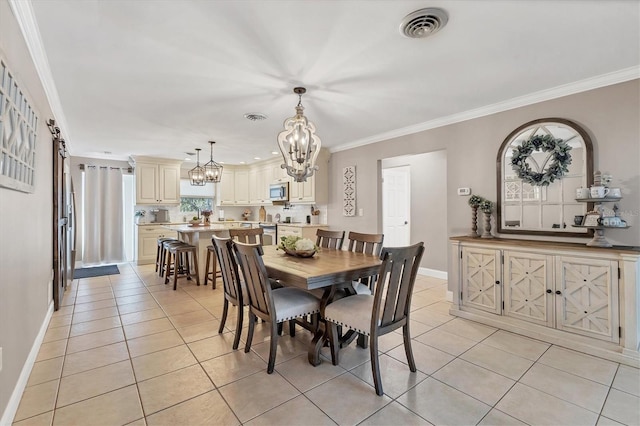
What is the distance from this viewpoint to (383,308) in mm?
2115

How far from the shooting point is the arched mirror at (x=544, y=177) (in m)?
2.92

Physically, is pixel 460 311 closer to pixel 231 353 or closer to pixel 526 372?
pixel 526 372

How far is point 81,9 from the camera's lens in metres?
1.79

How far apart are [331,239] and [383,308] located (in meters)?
1.67

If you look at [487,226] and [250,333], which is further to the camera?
[487,226]

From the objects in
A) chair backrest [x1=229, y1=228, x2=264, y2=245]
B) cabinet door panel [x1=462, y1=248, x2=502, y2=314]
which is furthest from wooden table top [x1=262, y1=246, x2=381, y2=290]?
cabinet door panel [x1=462, y1=248, x2=502, y2=314]

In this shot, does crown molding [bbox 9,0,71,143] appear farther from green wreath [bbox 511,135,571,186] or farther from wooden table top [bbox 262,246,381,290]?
green wreath [bbox 511,135,571,186]

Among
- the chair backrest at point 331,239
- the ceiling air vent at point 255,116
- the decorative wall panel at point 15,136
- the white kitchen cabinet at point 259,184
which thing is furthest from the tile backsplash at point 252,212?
the decorative wall panel at point 15,136

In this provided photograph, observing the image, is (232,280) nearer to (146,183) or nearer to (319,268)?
(319,268)

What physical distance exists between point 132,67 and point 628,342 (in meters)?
4.55

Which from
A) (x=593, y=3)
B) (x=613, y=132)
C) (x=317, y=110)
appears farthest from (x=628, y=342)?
(x=317, y=110)

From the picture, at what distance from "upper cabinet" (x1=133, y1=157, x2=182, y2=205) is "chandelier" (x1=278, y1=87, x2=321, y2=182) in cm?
507

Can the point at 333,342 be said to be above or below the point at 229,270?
below

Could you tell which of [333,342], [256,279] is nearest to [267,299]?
[256,279]
